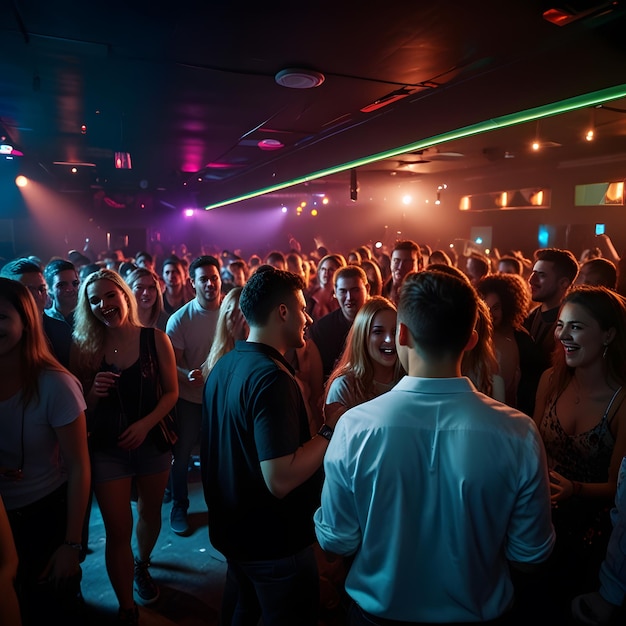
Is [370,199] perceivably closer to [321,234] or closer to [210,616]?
[321,234]

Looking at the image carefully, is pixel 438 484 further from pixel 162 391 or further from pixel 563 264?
pixel 563 264

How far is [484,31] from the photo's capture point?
9.62ft

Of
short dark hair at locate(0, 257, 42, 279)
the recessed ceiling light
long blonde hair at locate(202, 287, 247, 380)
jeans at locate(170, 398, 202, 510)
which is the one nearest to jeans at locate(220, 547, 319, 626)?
long blonde hair at locate(202, 287, 247, 380)

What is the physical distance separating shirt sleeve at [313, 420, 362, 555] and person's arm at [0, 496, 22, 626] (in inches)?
34.5

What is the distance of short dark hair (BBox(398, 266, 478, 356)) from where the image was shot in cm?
119

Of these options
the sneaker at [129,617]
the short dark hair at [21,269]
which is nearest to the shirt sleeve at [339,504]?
the sneaker at [129,617]

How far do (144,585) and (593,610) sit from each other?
2.26m

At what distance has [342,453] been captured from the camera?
121 centimetres

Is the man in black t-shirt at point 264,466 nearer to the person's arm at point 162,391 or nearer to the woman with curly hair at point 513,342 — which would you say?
the person's arm at point 162,391

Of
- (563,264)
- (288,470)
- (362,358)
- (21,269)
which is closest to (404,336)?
(288,470)

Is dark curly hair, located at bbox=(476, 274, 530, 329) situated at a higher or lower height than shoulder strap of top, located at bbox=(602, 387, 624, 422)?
higher

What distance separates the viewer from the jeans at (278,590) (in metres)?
1.65

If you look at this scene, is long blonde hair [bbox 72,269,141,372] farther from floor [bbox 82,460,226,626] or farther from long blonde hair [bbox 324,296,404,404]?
floor [bbox 82,460,226,626]

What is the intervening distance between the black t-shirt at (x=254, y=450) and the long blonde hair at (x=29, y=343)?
0.69 metres
